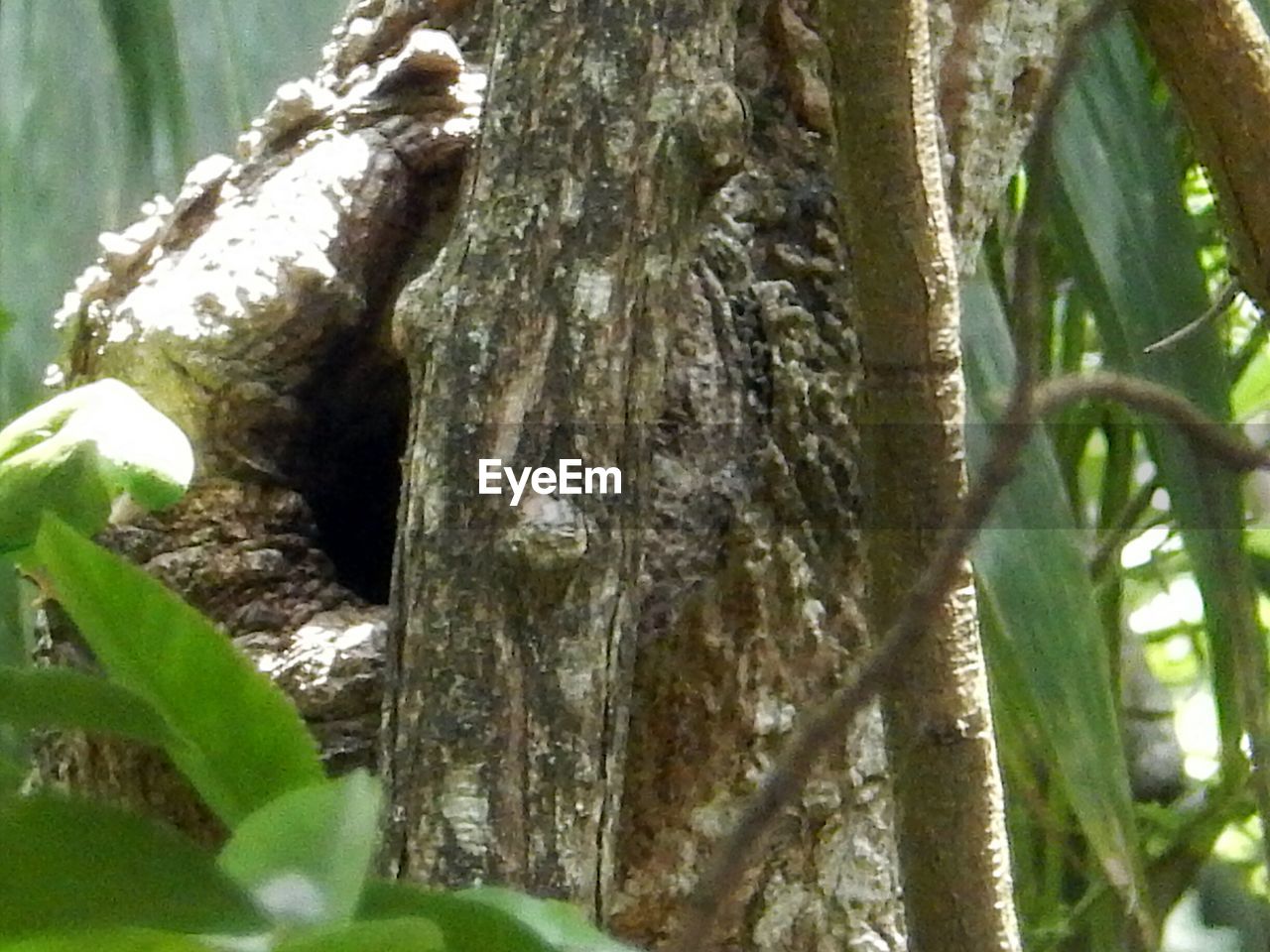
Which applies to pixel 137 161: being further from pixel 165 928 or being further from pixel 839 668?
pixel 165 928

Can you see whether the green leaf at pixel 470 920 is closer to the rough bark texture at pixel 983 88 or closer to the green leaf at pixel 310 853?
the green leaf at pixel 310 853

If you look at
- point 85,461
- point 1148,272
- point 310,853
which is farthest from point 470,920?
point 1148,272

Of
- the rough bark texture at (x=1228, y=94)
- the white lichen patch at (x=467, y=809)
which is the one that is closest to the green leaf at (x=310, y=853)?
the white lichen patch at (x=467, y=809)

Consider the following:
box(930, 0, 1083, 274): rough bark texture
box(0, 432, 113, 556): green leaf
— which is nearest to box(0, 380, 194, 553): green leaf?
box(0, 432, 113, 556): green leaf

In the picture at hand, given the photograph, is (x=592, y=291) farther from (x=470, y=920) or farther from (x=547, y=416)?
(x=470, y=920)

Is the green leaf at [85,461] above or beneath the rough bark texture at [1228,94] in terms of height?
beneath

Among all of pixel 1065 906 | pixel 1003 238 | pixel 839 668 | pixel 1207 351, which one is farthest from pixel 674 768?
pixel 1065 906
